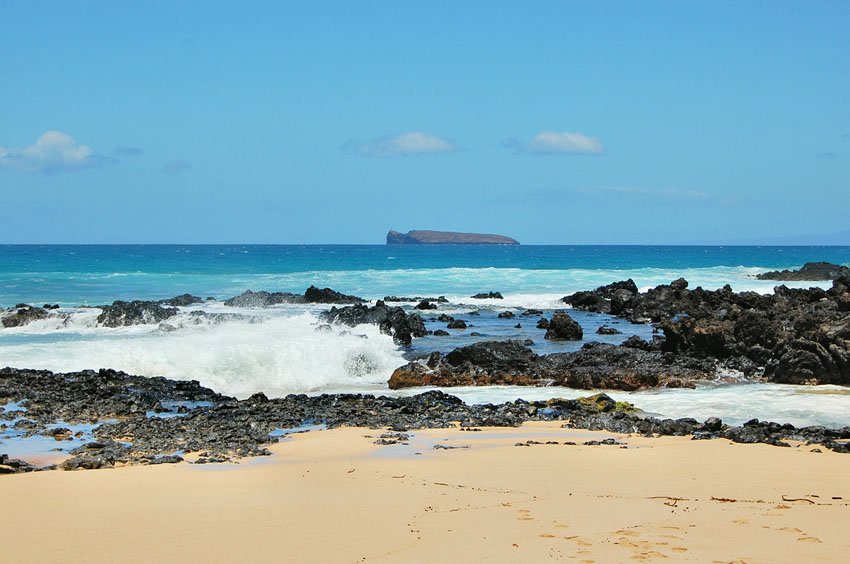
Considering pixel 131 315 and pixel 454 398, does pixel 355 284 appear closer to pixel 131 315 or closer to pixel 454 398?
pixel 131 315

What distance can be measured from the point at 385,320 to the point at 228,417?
13.2m

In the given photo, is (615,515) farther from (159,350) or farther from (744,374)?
(159,350)

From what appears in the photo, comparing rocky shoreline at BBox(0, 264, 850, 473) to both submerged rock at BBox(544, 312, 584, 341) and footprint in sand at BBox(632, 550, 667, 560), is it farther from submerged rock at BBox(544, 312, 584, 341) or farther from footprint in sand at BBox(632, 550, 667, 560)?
footprint in sand at BBox(632, 550, 667, 560)

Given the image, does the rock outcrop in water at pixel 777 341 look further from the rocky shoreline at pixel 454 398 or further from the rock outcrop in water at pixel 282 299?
the rock outcrop in water at pixel 282 299

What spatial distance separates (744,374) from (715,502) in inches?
431

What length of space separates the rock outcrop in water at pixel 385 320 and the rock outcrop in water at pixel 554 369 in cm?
485

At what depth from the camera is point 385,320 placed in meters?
25.1

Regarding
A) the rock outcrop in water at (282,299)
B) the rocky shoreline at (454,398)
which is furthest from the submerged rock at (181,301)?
the rocky shoreline at (454,398)

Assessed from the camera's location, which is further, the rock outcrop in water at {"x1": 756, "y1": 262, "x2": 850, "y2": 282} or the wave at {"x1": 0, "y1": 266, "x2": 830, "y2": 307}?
the rock outcrop in water at {"x1": 756, "y1": 262, "x2": 850, "y2": 282}

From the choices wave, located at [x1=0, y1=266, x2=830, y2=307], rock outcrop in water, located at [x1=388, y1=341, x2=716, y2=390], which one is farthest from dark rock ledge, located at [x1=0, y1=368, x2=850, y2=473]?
wave, located at [x1=0, y1=266, x2=830, y2=307]

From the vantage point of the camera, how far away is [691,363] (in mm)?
17641

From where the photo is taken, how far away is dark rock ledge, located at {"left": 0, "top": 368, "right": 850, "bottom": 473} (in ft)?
31.5

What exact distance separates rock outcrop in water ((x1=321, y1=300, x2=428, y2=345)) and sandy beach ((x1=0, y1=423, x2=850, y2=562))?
1413cm

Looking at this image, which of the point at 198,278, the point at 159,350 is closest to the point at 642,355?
the point at 159,350
